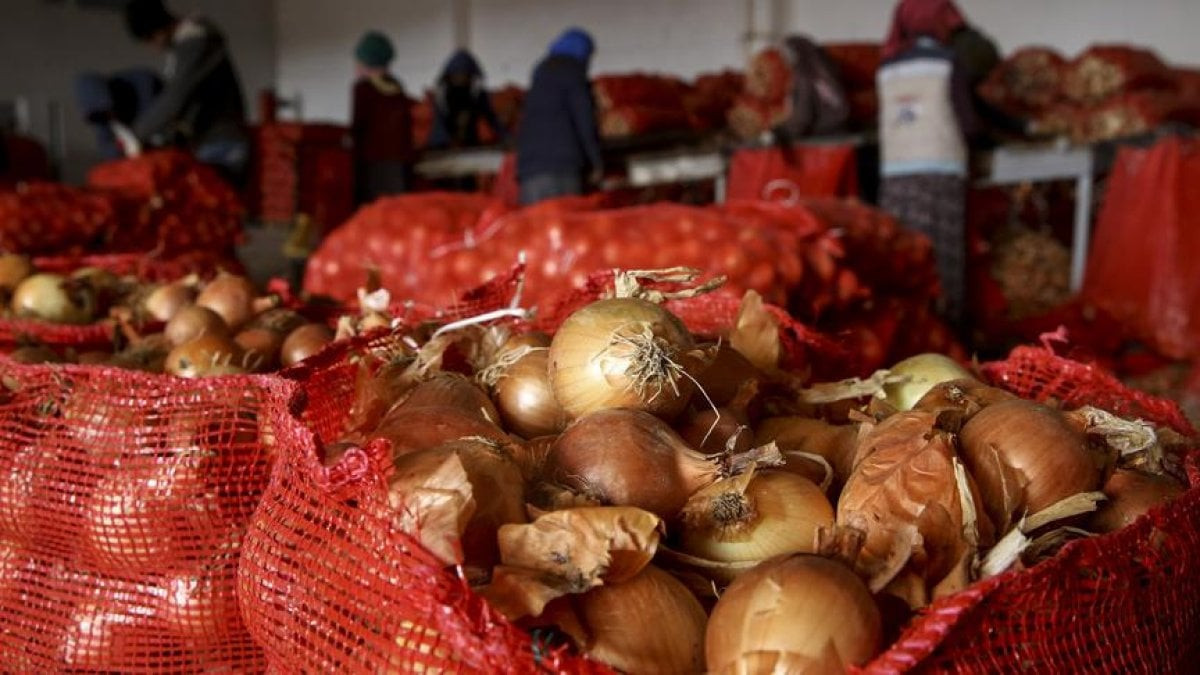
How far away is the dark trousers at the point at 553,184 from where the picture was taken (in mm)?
5000

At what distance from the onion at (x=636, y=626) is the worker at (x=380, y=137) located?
602 centimetres

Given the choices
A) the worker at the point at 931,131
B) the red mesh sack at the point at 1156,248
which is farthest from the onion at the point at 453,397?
the red mesh sack at the point at 1156,248

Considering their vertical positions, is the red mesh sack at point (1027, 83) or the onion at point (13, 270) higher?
the red mesh sack at point (1027, 83)

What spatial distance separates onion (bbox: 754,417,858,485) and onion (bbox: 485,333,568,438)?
0.85 ft

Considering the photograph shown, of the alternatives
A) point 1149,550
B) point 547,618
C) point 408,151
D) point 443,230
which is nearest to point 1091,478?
point 1149,550

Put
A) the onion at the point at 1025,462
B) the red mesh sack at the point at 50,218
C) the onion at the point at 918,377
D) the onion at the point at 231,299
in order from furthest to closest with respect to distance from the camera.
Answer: the red mesh sack at the point at 50,218
the onion at the point at 231,299
the onion at the point at 918,377
the onion at the point at 1025,462

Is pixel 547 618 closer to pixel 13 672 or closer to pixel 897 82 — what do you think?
pixel 13 672

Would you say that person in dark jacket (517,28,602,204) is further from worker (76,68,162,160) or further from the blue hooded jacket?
worker (76,68,162,160)

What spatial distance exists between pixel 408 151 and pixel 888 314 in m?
4.42

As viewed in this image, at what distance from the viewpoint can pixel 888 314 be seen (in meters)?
3.04

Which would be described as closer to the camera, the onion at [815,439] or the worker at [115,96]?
the onion at [815,439]

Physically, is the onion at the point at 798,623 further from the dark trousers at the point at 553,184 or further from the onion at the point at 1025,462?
the dark trousers at the point at 553,184

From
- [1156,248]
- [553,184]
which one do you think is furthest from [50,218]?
[1156,248]

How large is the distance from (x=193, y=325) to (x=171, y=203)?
2672 mm
